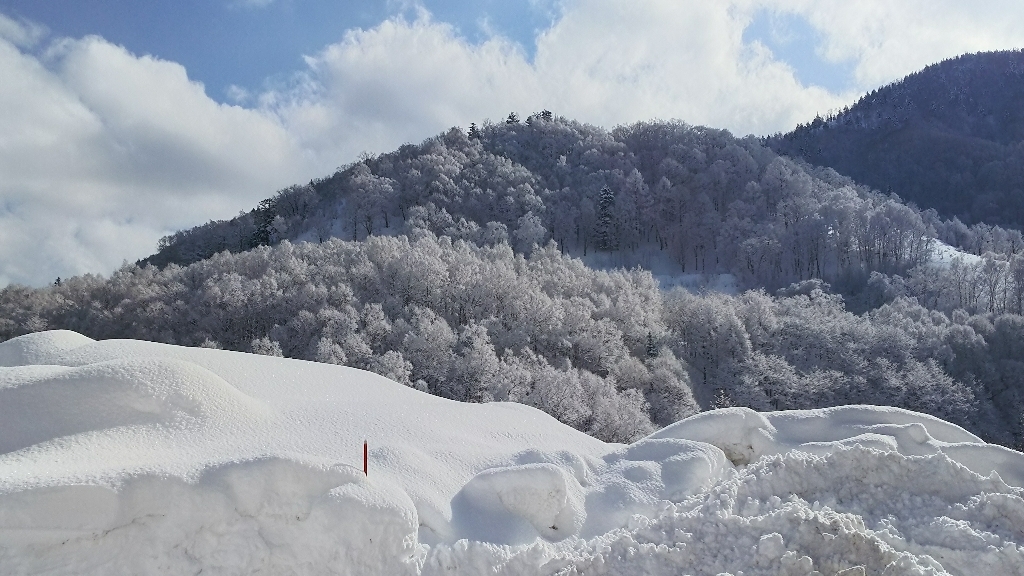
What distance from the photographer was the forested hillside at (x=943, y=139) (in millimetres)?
127812

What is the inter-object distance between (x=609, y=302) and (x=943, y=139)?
4890 inches

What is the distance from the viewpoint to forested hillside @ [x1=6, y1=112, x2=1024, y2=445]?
49.1 meters

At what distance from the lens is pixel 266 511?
290 inches

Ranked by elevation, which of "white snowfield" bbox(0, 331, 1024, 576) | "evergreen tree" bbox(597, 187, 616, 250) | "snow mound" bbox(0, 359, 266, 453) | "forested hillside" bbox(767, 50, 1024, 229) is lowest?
"white snowfield" bbox(0, 331, 1024, 576)

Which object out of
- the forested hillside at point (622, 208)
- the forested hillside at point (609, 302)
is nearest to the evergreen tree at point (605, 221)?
the forested hillside at point (622, 208)

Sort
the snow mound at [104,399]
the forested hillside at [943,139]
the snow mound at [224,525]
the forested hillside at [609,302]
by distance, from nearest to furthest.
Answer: the snow mound at [224,525] → the snow mound at [104,399] → the forested hillside at [609,302] → the forested hillside at [943,139]

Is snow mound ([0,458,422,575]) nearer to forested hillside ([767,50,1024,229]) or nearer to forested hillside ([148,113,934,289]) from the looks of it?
forested hillside ([148,113,934,289])

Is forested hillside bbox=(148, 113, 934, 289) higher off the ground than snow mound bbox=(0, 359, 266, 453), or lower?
higher

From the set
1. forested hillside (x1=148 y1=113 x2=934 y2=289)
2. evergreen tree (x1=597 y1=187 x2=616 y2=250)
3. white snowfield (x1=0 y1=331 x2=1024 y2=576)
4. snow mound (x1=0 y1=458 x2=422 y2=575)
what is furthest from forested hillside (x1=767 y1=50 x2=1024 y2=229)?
snow mound (x1=0 y1=458 x2=422 y2=575)

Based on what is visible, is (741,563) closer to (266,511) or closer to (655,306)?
(266,511)

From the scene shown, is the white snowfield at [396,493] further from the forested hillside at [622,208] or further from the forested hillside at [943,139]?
the forested hillside at [943,139]

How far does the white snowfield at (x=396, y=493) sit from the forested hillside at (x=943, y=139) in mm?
134628

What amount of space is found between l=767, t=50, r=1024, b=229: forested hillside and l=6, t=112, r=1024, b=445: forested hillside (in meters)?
32.8

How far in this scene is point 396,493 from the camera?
788 cm
